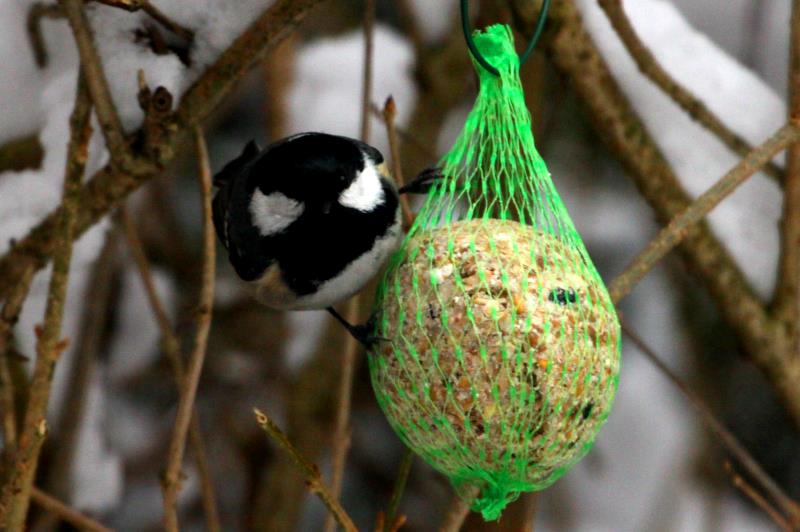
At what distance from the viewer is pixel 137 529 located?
10.2 feet

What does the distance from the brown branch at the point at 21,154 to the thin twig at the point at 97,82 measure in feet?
1.76

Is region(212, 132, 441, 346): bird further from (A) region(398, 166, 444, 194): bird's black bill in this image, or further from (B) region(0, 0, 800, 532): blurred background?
(B) region(0, 0, 800, 532): blurred background

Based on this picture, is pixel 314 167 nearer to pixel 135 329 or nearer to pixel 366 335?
pixel 366 335

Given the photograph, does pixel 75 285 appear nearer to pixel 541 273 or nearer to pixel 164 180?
pixel 164 180

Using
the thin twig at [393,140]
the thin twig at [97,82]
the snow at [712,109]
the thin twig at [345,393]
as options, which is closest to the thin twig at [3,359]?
the thin twig at [97,82]

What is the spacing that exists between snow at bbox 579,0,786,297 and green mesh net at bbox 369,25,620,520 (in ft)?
2.32

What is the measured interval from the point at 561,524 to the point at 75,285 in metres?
1.53

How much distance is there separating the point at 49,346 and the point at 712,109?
1567 mm

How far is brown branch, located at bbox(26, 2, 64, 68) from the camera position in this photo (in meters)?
2.06

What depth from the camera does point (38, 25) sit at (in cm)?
214

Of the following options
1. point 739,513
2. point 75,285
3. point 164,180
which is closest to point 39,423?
point 75,285

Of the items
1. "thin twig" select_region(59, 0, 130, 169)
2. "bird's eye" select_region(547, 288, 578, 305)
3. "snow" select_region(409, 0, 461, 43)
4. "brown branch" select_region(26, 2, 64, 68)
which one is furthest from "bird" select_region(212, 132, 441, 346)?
"snow" select_region(409, 0, 461, 43)

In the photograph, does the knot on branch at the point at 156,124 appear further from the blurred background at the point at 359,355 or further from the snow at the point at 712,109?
the snow at the point at 712,109

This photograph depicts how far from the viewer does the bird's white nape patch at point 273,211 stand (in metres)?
1.76
